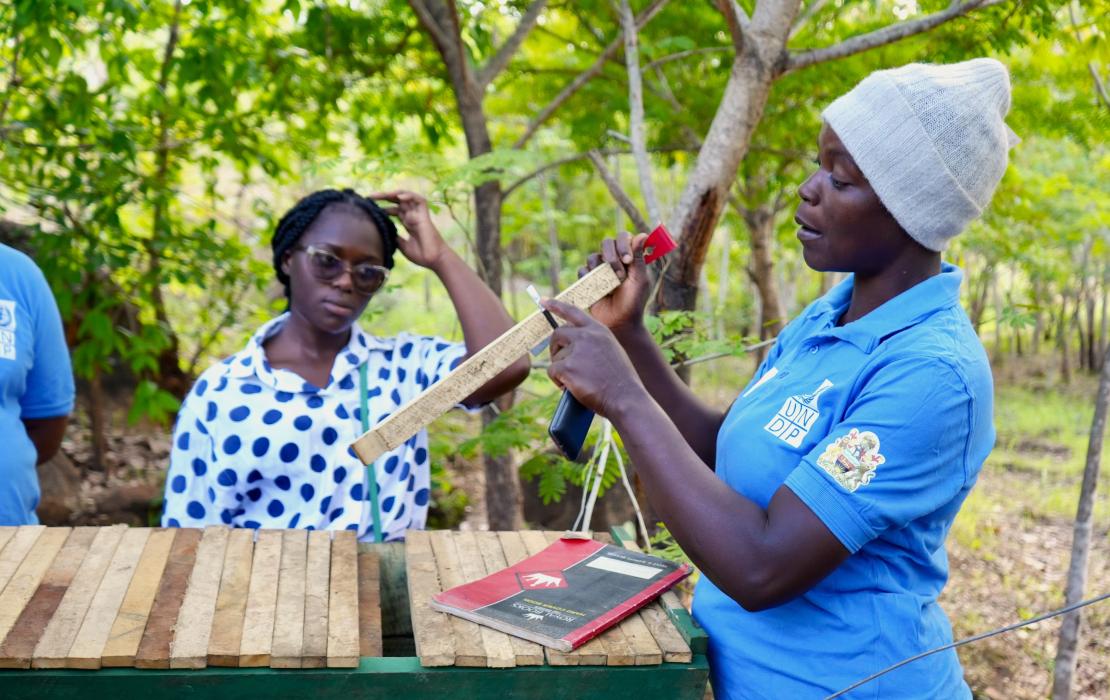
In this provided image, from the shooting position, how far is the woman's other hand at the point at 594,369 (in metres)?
1.70

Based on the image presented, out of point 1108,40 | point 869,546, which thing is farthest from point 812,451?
point 1108,40

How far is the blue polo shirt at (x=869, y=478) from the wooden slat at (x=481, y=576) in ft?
1.30

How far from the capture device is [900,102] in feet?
5.37

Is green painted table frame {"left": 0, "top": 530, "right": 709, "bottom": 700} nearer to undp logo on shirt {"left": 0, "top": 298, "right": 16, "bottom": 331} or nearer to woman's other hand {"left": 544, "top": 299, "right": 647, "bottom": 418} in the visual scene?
woman's other hand {"left": 544, "top": 299, "right": 647, "bottom": 418}

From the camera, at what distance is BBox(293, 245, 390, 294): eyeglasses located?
8.73ft

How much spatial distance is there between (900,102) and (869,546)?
741 millimetres

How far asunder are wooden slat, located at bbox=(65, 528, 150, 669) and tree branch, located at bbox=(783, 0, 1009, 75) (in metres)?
2.47

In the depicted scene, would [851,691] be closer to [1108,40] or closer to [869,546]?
[869,546]

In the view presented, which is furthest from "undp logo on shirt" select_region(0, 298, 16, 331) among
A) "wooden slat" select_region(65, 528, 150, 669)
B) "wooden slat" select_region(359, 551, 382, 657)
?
"wooden slat" select_region(359, 551, 382, 657)

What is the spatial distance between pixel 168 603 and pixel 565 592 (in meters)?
0.73

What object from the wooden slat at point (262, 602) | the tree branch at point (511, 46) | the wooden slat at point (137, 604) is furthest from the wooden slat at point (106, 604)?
the tree branch at point (511, 46)

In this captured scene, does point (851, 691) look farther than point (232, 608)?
No

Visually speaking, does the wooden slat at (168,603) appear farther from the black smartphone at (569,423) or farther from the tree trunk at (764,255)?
the tree trunk at (764,255)

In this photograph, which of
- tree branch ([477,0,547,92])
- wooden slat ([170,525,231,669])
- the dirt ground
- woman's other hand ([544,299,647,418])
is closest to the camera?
wooden slat ([170,525,231,669])
